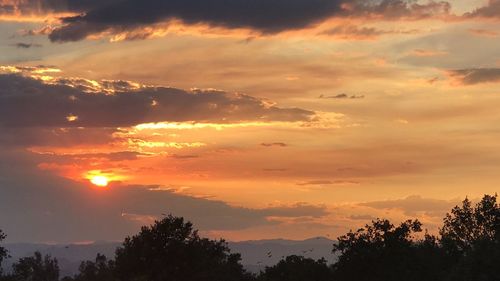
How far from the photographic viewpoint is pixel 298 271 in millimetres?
130500

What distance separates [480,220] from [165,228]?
5745cm

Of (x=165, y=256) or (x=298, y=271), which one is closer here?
(x=165, y=256)

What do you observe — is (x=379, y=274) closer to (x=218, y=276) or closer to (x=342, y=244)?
(x=342, y=244)

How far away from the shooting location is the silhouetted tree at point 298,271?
412ft

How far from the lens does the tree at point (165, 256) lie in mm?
107500

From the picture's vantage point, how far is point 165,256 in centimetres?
10900

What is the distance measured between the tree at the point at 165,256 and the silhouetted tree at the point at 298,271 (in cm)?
1952

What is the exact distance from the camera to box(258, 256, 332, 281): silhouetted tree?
125562 mm

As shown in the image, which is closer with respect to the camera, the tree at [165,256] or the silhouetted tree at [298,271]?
the tree at [165,256]

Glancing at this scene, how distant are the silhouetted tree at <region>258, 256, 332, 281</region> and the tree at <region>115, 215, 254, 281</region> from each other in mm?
19516

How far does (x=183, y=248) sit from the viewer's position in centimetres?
10994

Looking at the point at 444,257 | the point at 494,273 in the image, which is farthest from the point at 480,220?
the point at 494,273

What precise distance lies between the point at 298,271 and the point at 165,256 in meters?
29.9

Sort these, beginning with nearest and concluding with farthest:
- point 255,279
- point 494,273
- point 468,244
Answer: point 494,273 → point 468,244 → point 255,279
